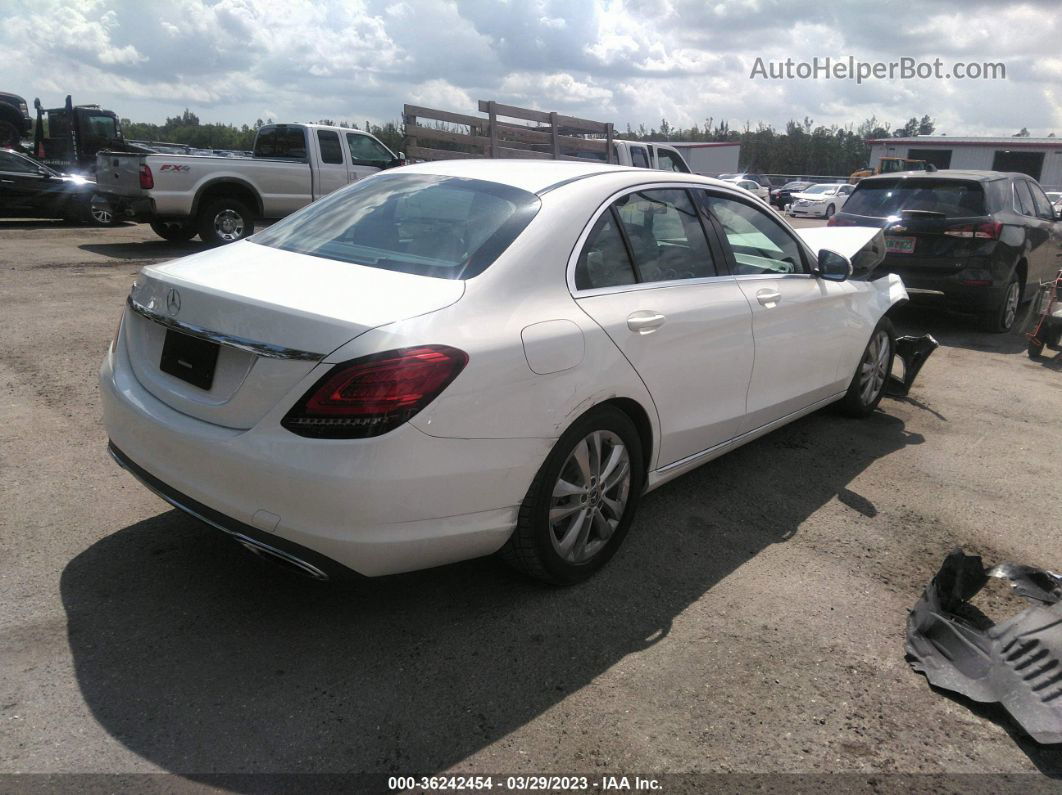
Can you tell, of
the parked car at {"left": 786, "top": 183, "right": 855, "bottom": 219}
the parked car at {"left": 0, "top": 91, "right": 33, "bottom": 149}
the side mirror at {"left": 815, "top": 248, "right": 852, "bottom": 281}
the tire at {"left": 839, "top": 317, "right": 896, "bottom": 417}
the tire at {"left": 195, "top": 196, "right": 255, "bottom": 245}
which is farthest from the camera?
the parked car at {"left": 786, "top": 183, "right": 855, "bottom": 219}

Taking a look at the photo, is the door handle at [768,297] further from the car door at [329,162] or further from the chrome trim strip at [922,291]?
the car door at [329,162]

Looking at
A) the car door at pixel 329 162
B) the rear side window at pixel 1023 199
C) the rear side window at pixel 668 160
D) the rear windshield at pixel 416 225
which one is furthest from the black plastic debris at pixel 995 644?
the rear side window at pixel 668 160

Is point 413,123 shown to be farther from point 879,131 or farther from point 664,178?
point 879,131

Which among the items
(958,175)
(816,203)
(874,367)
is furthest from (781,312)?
(816,203)

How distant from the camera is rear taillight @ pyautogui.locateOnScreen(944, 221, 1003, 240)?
27.6 ft

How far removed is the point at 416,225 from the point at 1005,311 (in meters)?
8.10

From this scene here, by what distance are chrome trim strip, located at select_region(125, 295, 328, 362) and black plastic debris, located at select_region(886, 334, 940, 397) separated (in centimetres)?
473

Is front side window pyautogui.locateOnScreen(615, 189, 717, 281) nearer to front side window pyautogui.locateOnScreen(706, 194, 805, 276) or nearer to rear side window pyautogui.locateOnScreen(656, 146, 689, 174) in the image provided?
front side window pyautogui.locateOnScreen(706, 194, 805, 276)

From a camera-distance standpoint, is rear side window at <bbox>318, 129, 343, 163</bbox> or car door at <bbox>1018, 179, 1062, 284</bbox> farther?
rear side window at <bbox>318, 129, 343, 163</bbox>

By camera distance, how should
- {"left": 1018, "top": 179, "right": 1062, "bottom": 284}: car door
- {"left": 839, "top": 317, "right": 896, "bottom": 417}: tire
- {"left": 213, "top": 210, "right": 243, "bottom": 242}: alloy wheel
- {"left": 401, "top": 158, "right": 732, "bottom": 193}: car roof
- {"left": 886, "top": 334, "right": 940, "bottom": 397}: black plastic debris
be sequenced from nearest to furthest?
{"left": 401, "top": 158, "right": 732, "bottom": 193}: car roof
{"left": 839, "top": 317, "right": 896, "bottom": 417}: tire
{"left": 886, "top": 334, "right": 940, "bottom": 397}: black plastic debris
{"left": 1018, "top": 179, "right": 1062, "bottom": 284}: car door
{"left": 213, "top": 210, "right": 243, "bottom": 242}: alloy wheel

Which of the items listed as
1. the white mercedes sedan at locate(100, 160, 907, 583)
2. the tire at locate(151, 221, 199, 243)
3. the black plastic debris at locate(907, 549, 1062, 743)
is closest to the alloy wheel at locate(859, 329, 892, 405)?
the white mercedes sedan at locate(100, 160, 907, 583)

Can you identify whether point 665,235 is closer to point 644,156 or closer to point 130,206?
point 130,206

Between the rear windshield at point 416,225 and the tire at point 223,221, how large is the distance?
356 inches

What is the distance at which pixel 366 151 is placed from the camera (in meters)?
13.5
